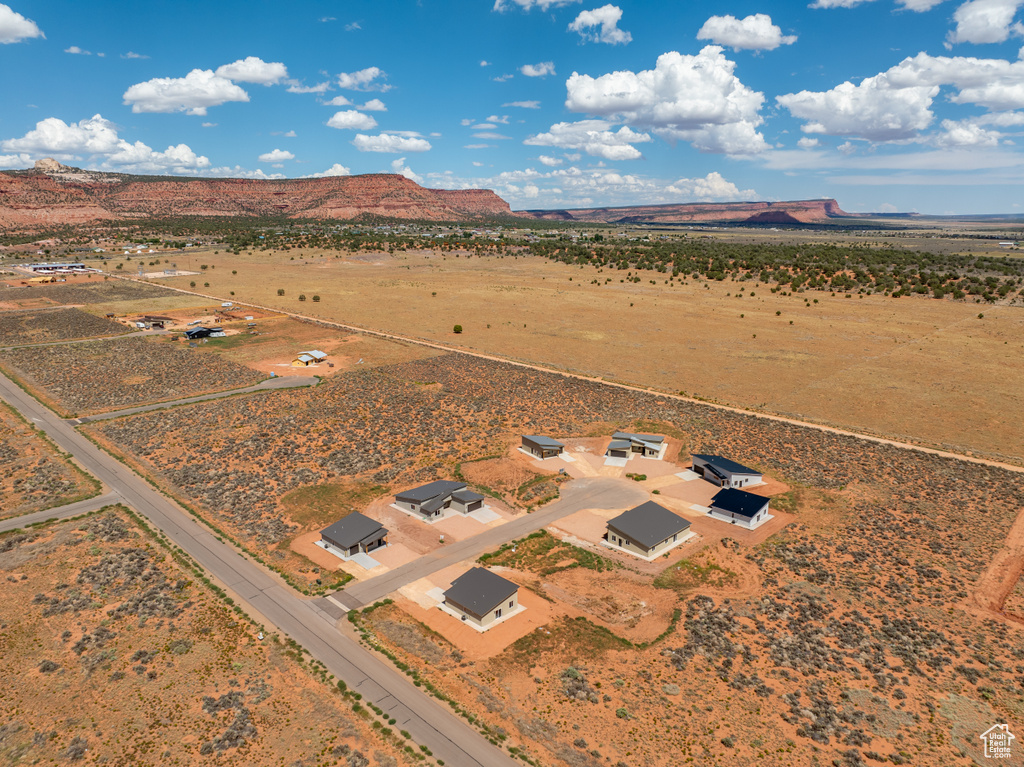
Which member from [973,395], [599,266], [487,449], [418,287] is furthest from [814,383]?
[599,266]

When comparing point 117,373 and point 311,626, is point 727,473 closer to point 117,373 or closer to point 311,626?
point 311,626

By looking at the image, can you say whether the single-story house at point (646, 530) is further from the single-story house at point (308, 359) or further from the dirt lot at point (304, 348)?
the single-story house at point (308, 359)

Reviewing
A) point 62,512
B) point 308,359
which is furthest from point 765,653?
point 308,359

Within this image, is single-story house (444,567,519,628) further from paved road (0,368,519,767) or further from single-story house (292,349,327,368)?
single-story house (292,349,327,368)

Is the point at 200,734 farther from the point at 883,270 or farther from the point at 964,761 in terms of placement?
the point at 883,270

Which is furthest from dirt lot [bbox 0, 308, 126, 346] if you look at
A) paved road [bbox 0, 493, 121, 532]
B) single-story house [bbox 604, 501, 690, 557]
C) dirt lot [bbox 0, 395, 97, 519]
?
single-story house [bbox 604, 501, 690, 557]

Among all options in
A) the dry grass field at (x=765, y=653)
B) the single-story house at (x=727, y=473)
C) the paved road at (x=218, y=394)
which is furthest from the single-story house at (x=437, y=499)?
the paved road at (x=218, y=394)
